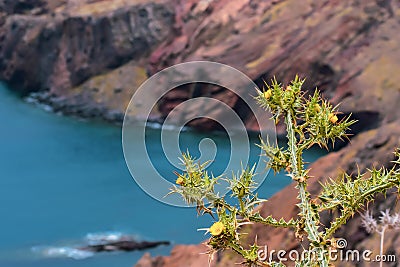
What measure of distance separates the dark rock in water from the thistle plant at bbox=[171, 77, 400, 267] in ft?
27.1

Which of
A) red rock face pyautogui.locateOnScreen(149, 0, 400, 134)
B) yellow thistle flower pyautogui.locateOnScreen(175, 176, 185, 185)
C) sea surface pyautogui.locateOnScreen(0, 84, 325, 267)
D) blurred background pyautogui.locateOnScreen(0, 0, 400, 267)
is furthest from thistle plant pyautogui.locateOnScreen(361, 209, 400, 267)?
red rock face pyautogui.locateOnScreen(149, 0, 400, 134)

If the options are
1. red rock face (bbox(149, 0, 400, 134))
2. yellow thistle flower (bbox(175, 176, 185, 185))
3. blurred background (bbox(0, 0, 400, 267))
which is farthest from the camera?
red rock face (bbox(149, 0, 400, 134))

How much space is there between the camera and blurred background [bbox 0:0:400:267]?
9.52 meters

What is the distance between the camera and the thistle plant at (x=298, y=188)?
1.37m

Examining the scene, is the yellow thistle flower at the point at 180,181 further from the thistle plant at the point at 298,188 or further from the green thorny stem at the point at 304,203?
the green thorny stem at the point at 304,203

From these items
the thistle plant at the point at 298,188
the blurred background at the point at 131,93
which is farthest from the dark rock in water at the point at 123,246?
the thistle plant at the point at 298,188

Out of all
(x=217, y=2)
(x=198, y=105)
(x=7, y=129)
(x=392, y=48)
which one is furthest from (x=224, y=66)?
(x=7, y=129)

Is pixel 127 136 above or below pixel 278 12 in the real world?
below

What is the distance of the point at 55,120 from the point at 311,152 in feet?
20.1

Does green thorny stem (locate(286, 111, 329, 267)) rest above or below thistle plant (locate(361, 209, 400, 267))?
below

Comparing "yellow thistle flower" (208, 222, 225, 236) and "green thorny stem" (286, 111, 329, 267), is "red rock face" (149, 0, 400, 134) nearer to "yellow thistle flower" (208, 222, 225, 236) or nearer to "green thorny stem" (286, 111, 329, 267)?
"green thorny stem" (286, 111, 329, 267)

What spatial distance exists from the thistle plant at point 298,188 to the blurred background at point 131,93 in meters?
2.97

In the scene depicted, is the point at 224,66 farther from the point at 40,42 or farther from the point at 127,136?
the point at 40,42

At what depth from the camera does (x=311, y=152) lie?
11945mm
